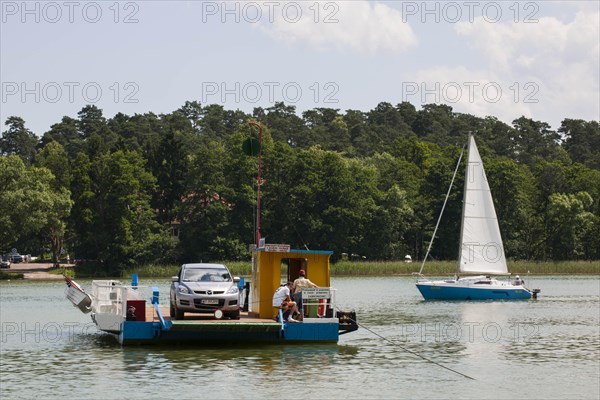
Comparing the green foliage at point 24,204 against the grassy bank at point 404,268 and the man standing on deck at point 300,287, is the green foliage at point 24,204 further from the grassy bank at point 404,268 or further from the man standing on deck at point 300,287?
the man standing on deck at point 300,287

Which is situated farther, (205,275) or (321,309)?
(321,309)

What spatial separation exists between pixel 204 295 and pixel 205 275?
48.9 inches

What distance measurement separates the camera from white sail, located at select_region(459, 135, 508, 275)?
80.7 m

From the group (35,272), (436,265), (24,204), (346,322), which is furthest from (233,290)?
(35,272)

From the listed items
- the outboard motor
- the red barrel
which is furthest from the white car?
the outboard motor

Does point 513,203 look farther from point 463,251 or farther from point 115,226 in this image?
point 463,251

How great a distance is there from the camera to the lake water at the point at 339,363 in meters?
30.8

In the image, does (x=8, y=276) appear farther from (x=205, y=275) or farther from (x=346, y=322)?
(x=346, y=322)

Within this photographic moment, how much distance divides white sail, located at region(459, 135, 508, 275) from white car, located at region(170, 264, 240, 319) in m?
43.7

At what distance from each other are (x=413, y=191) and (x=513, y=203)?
1447 centimetres

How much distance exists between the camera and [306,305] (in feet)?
131

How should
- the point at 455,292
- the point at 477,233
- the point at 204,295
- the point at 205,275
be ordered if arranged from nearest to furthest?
the point at 204,295 < the point at 205,275 < the point at 455,292 < the point at 477,233

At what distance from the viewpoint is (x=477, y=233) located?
81125 mm

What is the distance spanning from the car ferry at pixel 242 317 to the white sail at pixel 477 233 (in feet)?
132
